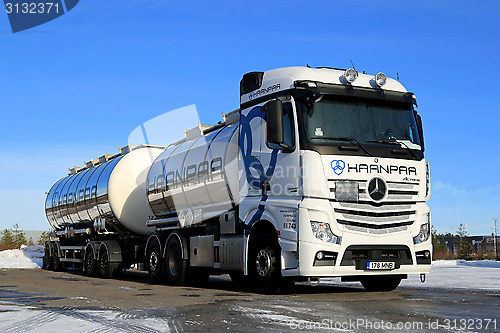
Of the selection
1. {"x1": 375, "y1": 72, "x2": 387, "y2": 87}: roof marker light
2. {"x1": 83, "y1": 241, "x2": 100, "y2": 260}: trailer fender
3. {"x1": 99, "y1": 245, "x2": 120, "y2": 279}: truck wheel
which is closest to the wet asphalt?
{"x1": 375, "y1": 72, "x2": 387, "y2": 87}: roof marker light

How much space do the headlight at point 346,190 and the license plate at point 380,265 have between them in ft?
3.78

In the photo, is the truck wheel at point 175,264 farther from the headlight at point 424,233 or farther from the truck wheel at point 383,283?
the headlight at point 424,233

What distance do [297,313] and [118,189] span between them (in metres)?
11.3

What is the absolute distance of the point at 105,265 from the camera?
18875 millimetres

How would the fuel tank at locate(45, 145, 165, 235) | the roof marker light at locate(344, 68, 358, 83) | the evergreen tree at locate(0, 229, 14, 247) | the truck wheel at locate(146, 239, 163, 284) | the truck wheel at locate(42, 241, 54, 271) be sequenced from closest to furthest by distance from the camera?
the roof marker light at locate(344, 68, 358, 83) < the truck wheel at locate(146, 239, 163, 284) < the fuel tank at locate(45, 145, 165, 235) < the truck wheel at locate(42, 241, 54, 271) < the evergreen tree at locate(0, 229, 14, 247)

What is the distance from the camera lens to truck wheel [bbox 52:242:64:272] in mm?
24047

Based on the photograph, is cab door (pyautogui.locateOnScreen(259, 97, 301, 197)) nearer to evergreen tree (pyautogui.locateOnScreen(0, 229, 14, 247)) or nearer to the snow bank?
the snow bank

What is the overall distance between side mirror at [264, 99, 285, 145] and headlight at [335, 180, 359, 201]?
1222 millimetres

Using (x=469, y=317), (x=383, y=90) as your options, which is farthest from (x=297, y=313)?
(x=383, y=90)

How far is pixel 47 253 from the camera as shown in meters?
25.5

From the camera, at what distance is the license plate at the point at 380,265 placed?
34.2ft

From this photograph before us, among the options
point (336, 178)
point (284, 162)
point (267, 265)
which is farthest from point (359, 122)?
point (267, 265)

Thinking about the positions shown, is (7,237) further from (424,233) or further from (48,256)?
(424,233)

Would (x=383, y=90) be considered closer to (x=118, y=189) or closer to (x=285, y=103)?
(x=285, y=103)
